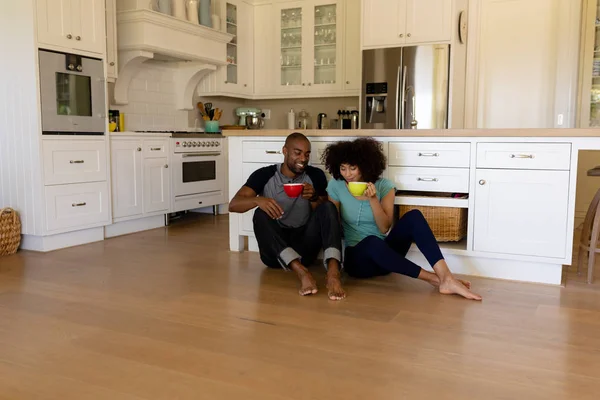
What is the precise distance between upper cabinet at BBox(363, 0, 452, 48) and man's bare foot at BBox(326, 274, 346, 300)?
9.82ft

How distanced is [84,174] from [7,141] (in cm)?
54

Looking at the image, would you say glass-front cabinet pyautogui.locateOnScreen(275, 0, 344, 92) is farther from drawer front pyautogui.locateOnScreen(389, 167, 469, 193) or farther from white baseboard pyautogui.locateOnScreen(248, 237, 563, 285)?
white baseboard pyautogui.locateOnScreen(248, 237, 563, 285)

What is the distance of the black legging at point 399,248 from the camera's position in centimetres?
279

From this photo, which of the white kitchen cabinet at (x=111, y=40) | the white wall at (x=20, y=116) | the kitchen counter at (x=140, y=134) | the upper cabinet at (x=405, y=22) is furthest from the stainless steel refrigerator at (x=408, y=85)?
the white wall at (x=20, y=116)

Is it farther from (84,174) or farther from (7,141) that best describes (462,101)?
(7,141)

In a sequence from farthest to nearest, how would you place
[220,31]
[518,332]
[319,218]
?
[220,31], [319,218], [518,332]

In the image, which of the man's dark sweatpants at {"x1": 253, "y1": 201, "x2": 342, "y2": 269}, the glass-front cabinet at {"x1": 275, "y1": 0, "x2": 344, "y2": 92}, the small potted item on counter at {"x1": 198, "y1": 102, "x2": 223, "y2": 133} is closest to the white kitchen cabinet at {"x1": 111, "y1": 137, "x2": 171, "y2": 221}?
the small potted item on counter at {"x1": 198, "y1": 102, "x2": 223, "y2": 133}

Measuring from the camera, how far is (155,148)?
4.87 m

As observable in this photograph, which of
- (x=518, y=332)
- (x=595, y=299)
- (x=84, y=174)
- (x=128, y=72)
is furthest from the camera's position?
(x=128, y=72)

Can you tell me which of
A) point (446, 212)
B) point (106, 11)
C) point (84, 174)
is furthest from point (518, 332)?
point (106, 11)

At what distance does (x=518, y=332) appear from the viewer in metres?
2.27

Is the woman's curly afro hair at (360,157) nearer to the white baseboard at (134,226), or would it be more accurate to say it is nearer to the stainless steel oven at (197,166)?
the white baseboard at (134,226)

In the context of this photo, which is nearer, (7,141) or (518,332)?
(518,332)

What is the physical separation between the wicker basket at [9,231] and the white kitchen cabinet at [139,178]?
76 cm
